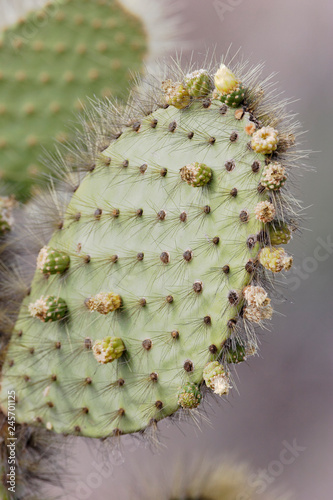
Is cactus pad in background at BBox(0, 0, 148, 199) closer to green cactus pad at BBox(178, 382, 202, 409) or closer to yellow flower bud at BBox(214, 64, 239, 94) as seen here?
yellow flower bud at BBox(214, 64, 239, 94)

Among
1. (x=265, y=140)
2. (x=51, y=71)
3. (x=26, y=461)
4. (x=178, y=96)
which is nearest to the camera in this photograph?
(x=265, y=140)

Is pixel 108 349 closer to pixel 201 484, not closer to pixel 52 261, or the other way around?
pixel 52 261

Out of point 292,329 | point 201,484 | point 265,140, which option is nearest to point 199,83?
point 265,140

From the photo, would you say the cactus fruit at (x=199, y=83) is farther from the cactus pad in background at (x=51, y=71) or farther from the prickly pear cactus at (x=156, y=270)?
the cactus pad in background at (x=51, y=71)

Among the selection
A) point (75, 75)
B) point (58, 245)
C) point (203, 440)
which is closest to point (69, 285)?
point (58, 245)

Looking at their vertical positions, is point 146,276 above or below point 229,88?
below

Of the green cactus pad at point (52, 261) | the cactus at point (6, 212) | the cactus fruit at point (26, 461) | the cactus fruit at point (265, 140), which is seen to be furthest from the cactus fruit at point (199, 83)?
the cactus fruit at point (26, 461)

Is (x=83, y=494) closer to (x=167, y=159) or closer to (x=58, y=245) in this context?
(x=58, y=245)
